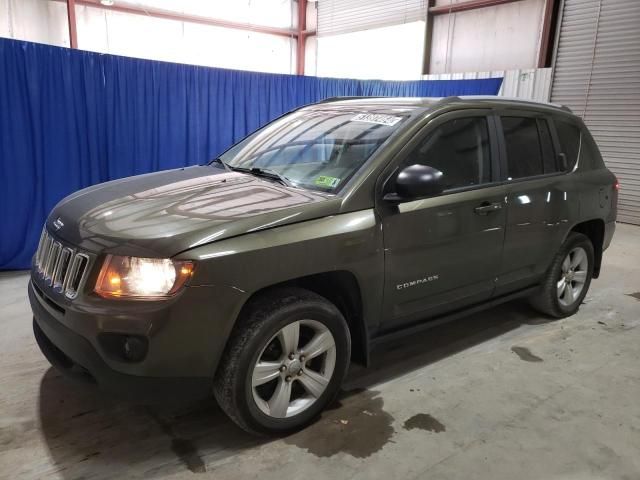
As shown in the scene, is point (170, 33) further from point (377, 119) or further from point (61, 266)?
point (61, 266)

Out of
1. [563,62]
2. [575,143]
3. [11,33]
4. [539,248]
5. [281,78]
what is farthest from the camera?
[11,33]

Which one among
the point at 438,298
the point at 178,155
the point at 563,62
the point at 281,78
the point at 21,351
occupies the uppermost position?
the point at 563,62

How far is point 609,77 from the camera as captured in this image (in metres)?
8.58

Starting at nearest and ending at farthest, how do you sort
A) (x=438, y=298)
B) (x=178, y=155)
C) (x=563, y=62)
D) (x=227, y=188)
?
(x=227, y=188) < (x=438, y=298) < (x=178, y=155) < (x=563, y=62)

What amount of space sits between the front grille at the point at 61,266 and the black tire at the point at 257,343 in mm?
699

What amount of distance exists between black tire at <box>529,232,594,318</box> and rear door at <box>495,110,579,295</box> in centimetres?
14

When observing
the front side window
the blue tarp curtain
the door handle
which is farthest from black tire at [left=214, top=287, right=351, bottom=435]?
the blue tarp curtain

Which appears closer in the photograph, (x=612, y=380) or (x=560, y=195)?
(x=612, y=380)

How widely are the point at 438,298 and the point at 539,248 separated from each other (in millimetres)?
1048

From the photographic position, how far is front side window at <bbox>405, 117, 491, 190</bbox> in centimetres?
284

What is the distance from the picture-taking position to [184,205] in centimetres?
241

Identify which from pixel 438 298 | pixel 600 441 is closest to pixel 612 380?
pixel 600 441

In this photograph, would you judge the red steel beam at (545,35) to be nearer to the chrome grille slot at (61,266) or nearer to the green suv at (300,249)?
the green suv at (300,249)

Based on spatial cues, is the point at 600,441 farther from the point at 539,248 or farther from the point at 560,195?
the point at 560,195
